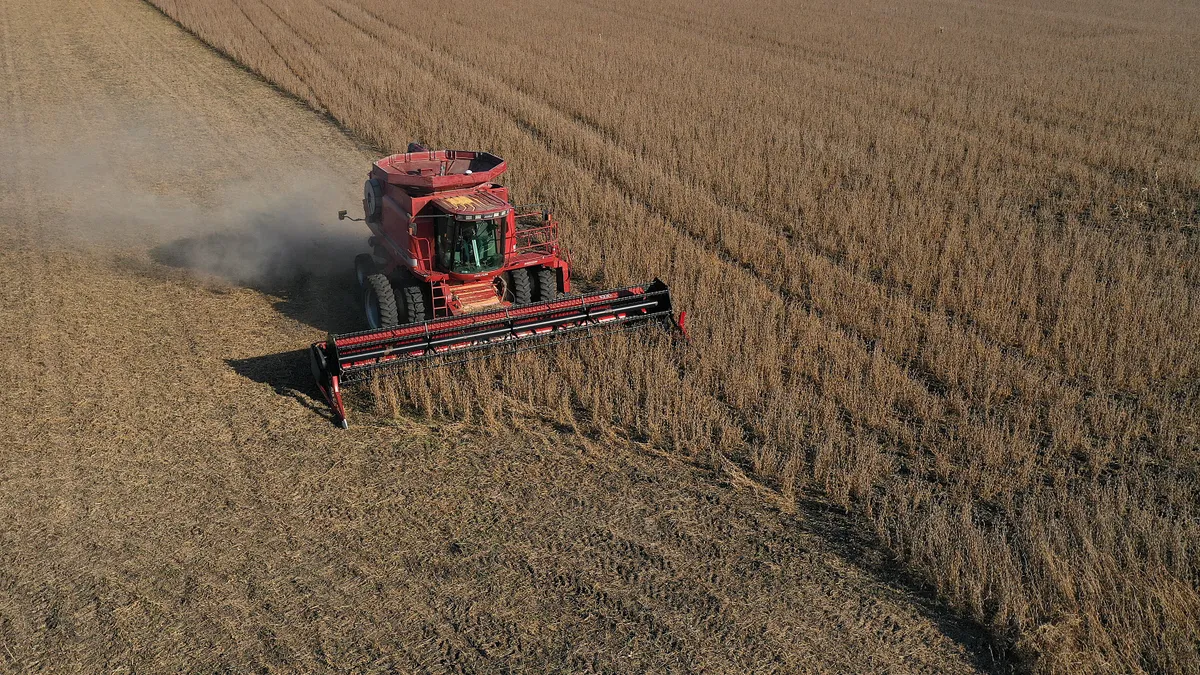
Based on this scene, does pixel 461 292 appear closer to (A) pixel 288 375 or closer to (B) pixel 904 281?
(A) pixel 288 375

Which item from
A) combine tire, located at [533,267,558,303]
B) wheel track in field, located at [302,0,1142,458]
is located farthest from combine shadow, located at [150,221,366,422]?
wheel track in field, located at [302,0,1142,458]

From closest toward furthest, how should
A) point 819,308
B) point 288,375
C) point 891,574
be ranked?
1. point 891,574
2. point 288,375
3. point 819,308

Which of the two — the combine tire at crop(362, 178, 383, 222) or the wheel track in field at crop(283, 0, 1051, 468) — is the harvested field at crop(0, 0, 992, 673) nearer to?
the wheel track in field at crop(283, 0, 1051, 468)

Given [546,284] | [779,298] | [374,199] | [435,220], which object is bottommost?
[779,298]

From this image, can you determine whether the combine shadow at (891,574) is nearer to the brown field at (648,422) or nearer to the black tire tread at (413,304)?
the brown field at (648,422)

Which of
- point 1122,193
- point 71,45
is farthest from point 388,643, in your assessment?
point 71,45

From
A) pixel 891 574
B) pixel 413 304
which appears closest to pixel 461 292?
pixel 413 304
